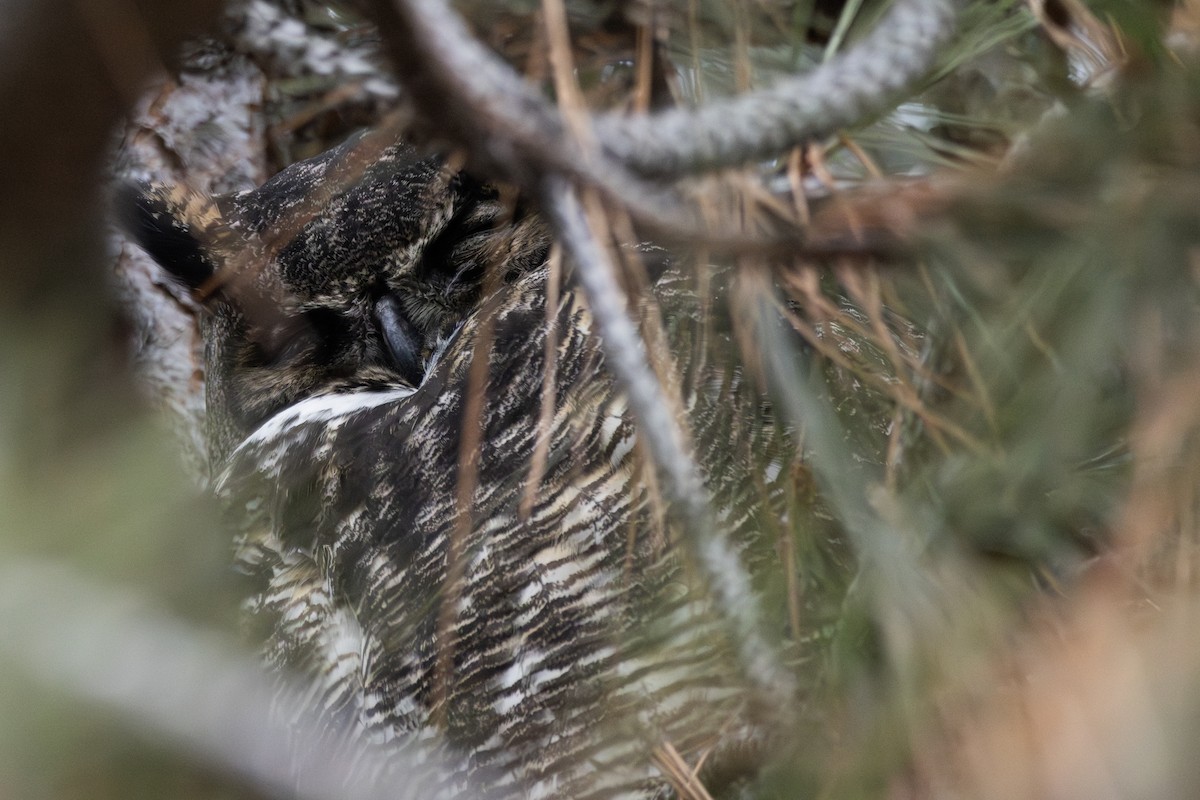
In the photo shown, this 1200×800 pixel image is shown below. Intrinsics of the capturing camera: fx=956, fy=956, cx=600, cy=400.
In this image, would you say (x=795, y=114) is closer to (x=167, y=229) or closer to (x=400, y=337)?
(x=400, y=337)

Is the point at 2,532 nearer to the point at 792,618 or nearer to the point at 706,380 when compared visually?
the point at 792,618

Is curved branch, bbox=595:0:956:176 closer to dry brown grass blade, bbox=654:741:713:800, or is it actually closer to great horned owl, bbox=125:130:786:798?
great horned owl, bbox=125:130:786:798

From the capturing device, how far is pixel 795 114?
1.63ft

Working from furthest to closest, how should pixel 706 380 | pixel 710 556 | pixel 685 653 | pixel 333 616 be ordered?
1. pixel 333 616
2. pixel 706 380
3. pixel 685 653
4. pixel 710 556

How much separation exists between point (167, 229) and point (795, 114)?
1.23m

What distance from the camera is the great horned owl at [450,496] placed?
2.87 feet

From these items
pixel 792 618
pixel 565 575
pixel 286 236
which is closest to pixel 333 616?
pixel 565 575

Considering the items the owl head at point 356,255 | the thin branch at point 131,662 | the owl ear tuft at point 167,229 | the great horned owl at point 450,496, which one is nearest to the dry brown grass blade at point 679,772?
the great horned owl at point 450,496

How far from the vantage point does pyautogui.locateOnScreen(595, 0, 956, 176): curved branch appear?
49 cm

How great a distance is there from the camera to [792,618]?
0.63m

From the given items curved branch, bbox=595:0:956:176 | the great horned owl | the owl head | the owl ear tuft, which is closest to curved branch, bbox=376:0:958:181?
curved branch, bbox=595:0:956:176

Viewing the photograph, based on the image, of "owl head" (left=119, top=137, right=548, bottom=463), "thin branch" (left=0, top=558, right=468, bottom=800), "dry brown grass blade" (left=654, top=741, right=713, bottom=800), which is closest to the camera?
"thin branch" (left=0, top=558, right=468, bottom=800)

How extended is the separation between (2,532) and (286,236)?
16.3 inches

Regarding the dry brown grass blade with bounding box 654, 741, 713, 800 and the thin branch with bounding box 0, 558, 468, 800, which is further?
the dry brown grass blade with bounding box 654, 741, 713, 800
